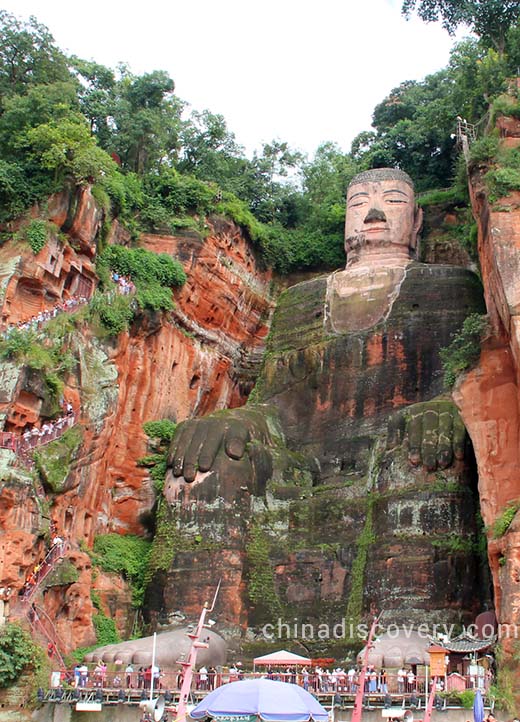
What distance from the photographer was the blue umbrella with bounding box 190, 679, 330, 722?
9.73 m

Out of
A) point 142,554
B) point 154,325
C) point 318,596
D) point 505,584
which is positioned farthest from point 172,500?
point 505,584

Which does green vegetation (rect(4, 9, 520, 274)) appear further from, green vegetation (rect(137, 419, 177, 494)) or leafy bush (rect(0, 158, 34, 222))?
green vegetation (rect(137, 419, 177, 494))

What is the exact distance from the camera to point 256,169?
37344mm

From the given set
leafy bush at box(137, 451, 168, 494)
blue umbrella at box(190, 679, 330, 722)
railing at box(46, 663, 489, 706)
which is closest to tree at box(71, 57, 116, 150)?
leafy bush at box(137, 451, 168, 494)

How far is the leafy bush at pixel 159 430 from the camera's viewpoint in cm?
2747

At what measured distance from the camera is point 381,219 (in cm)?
3003

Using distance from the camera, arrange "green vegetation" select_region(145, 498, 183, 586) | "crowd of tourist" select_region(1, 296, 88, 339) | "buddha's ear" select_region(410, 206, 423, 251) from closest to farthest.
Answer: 1. "green vegetation" select_region(145, 498, 183, 586)
2. "crowd of tourist" select_region(1, 296, 88, 339)
3. "buddha's ear" select_region(410, 206, 423, 251)

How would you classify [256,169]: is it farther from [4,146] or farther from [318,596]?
[318,596]

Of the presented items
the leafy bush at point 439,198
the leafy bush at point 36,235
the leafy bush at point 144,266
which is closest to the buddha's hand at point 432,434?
the leafy bush at point 144,266

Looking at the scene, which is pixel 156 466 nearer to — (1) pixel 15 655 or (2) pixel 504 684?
(1) pixel 15 655

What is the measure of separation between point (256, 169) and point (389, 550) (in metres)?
20.0

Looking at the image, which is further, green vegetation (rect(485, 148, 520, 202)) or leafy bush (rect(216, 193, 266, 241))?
leafy bush (rect(216, 193, 266, 241))

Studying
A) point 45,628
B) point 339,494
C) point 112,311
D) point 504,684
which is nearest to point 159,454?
point 112,311

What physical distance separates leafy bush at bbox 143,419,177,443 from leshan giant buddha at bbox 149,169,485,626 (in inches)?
93.9
